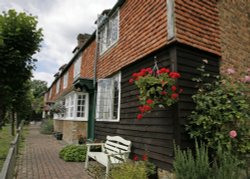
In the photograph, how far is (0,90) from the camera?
8203 millimetres

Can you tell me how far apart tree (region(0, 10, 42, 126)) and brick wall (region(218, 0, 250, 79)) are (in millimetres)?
6777

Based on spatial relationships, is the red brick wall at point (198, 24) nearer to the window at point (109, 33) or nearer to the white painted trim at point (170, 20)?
the white painted trim at point (170, 20)

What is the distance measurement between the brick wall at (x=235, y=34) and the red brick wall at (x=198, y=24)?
349 mm

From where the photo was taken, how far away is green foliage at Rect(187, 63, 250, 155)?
4.56 meters

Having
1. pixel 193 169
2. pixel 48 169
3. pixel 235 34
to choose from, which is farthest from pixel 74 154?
pixel 235 34

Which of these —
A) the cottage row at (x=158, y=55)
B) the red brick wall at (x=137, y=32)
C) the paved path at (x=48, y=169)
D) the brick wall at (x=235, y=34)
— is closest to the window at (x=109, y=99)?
the cottage row at (x=158, y=55)

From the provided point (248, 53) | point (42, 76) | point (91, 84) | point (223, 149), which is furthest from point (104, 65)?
point (42, 76)

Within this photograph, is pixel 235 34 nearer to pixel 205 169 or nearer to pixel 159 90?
pixel 159 90

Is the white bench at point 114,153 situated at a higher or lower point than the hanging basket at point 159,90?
lower

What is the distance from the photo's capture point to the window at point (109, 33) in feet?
29.8

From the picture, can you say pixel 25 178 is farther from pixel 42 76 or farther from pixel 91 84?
pixel 42 76

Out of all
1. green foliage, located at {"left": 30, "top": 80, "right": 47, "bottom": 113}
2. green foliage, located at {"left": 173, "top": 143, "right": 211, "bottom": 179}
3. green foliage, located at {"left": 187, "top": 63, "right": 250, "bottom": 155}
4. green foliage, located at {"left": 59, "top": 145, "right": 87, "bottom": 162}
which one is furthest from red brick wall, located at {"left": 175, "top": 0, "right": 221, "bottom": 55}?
green foliage, located at {"left": 30, "top": 80, "right": 47, "bottom": 113}

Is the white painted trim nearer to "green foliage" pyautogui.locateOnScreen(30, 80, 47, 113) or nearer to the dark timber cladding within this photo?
the dark timber cladding

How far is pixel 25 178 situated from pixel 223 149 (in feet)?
17.2
